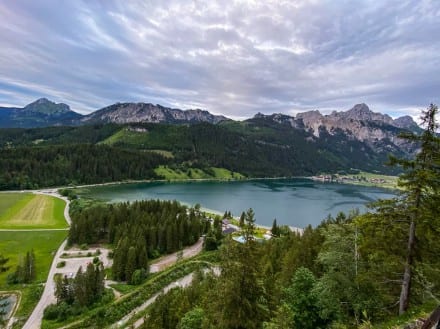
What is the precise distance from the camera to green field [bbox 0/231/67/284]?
2079 inches

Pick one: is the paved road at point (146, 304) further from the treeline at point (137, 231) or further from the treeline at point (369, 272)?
the treeline at point (369, 272)

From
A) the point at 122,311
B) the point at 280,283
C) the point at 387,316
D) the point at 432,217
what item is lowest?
the point at 122,311

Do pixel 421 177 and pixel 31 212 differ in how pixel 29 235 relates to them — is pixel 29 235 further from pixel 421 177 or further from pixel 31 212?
pixel 421 177

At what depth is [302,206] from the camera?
446 ft

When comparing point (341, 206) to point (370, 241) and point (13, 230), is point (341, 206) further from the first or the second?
point (370, 241)

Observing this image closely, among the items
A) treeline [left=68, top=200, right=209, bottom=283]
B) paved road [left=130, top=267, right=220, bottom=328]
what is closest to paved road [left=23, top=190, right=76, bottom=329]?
treeline [left=68, top=200, right=209, bottom=283]

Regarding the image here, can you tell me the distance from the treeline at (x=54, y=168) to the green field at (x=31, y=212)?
29.4 metres

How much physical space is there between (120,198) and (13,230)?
2315 inches

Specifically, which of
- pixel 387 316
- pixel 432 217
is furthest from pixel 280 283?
pixel 432 217

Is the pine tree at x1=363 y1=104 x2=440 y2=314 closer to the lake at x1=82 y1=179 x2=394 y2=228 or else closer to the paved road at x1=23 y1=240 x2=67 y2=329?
the paved road at x1=23 y1=240 x2=67 y2=329

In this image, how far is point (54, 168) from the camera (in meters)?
169

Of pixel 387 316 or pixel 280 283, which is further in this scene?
pixel 280 283

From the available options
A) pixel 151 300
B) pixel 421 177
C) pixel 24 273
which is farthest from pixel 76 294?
pixel 421 177

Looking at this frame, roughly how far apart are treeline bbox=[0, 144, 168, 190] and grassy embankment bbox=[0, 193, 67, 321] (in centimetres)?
2958
